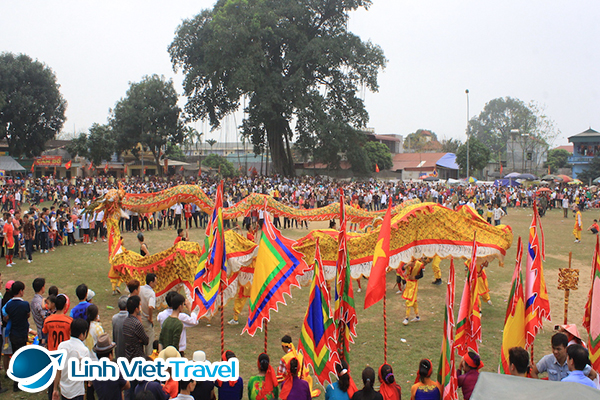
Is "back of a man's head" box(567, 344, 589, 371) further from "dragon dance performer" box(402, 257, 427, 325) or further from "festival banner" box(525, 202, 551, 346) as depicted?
"dragon dance performer" box(402, 257, 427, 325)

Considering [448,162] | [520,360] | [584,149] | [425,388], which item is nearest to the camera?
[520,360]

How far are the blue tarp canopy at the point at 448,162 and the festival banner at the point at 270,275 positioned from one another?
47965mm

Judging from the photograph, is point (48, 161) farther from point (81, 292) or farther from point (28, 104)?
point (81, 292)

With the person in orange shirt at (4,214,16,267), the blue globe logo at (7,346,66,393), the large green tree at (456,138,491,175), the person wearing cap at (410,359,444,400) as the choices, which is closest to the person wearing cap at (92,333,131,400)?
the blue globe logo at (7,346,66,393)

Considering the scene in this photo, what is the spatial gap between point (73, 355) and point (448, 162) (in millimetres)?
A: 52228

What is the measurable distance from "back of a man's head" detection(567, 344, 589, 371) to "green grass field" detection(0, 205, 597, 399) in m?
2.63

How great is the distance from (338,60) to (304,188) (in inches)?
493

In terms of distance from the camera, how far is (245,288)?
9.05m

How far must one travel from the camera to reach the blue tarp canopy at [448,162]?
51550 millimetres

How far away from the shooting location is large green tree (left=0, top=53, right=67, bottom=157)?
34281mm

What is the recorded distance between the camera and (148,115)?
131ft

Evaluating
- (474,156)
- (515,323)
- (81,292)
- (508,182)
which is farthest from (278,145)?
(515,323)

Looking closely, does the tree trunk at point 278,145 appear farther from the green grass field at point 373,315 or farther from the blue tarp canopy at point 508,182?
the green grass field at point 373,315

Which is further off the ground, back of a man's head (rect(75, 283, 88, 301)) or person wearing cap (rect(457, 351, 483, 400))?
back of a man's head (rect(75, 283, 88, 301))
